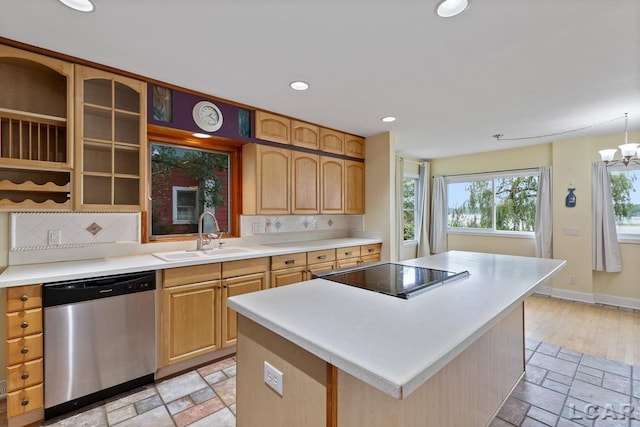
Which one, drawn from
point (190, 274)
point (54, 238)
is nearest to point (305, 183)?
point (190, 274)

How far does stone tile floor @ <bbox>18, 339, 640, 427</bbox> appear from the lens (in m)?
1.81

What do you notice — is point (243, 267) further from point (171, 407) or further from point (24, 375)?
point (24, 375)

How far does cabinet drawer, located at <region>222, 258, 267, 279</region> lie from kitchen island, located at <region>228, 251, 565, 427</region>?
119 centimetres

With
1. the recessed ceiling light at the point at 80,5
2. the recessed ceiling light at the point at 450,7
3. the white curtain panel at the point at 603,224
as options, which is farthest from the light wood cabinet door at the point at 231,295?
the white curtain panel at the point at 603,224

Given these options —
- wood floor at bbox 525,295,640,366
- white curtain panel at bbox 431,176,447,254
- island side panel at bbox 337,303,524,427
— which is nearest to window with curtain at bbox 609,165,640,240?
wood floor at bbox 525,295,640,366

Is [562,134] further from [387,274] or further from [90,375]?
[90,375]

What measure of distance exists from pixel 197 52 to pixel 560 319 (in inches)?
181

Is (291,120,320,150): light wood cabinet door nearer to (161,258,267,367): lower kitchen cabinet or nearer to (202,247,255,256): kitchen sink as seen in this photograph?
(202,247,255,256): kitchen sink

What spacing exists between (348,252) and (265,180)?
132cm

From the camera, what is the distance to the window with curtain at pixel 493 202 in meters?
4.77

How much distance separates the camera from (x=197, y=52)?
1949 mm

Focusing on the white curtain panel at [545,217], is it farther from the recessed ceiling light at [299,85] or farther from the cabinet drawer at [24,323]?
the cabinet drawer at [24,323]

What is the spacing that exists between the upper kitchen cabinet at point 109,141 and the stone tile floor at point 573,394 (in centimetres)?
301

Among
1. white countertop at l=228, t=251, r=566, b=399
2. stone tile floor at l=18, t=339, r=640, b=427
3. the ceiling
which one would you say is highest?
the ceiling
